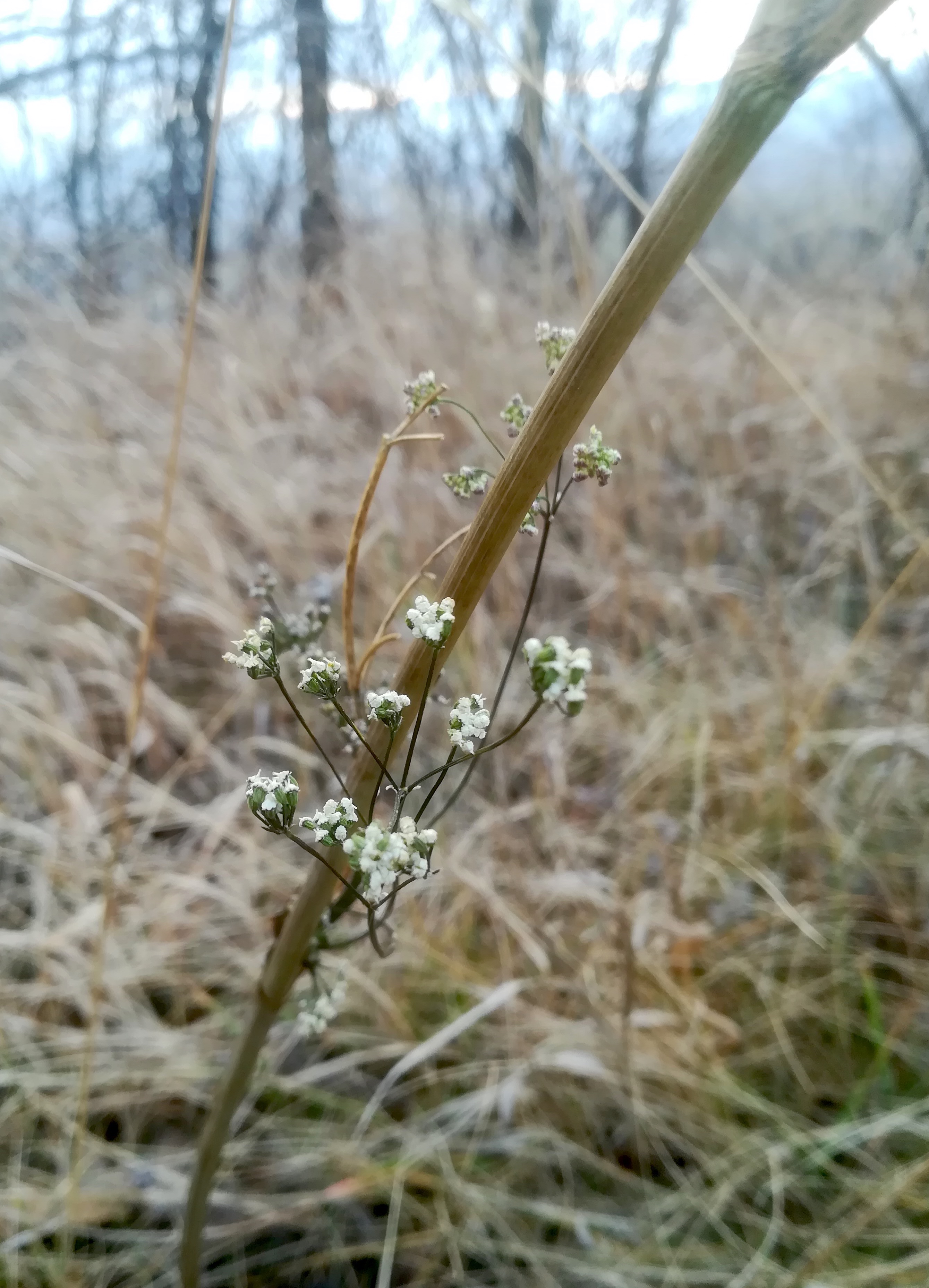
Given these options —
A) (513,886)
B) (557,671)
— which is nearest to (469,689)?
(513,886)

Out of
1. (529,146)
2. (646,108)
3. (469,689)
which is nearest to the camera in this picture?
(469,689)

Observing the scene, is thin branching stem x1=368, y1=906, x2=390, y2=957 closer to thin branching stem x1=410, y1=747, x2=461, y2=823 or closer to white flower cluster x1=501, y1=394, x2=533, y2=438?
thin branching stem x1=410, y1=747, x2=461, y2=823

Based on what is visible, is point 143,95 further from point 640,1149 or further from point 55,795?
point 640,1149

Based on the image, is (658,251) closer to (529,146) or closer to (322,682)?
(322,682)

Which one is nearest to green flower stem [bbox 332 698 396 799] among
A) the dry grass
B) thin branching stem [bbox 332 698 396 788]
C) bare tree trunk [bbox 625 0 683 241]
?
thin branching stem [bbox 332 698 396 788]

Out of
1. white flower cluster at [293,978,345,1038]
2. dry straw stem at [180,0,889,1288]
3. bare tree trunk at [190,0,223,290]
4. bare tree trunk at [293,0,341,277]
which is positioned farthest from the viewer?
bare tree trunk at [293,0,341,277]

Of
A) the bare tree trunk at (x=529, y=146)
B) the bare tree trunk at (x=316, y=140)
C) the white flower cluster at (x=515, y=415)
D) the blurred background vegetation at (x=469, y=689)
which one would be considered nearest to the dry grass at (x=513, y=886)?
the blurred background vegetation at (x=469, y=689)
